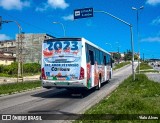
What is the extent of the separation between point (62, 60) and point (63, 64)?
23 centimetres

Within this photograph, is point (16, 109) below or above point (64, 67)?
below

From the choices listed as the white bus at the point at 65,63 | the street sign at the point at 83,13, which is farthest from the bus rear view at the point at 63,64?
the street sign at the point at 83,13

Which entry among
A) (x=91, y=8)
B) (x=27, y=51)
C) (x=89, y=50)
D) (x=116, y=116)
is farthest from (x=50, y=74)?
(x=27, y=51)

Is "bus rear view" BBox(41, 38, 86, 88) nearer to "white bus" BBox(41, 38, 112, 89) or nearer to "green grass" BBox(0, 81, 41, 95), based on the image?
"white bus" BBox(41, 38, 112, 89)

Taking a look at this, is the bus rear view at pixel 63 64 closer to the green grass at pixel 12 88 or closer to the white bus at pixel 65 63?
the white bus at pixel 65 63

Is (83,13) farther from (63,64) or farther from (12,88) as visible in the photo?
(63,64)

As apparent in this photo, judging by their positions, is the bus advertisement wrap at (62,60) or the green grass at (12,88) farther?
the green grass at (12,88)

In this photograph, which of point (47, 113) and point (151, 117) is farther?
point (47, 113)

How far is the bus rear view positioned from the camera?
58.7ft

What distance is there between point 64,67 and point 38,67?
2487 inches

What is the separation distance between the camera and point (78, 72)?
17.9m

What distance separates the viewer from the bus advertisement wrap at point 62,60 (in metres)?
18.0

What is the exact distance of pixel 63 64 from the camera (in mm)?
18109

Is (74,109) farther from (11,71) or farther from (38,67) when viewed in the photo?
(38,67)
